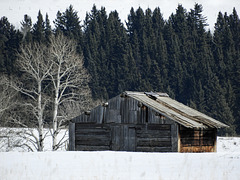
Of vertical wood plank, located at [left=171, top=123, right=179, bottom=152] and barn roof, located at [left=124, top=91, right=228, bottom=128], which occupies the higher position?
barn roof, located at [left=124, top=91, right=228, bottom=128]

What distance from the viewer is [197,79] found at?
8844cm

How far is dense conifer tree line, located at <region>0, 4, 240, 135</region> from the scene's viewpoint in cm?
8406

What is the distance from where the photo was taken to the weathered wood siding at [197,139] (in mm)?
32531

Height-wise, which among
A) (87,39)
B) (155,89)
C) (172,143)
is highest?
(87,39)

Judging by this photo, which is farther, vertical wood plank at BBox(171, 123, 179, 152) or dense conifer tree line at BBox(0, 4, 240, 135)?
dense conifer tree line at BBox(0, 4, 240, 135)

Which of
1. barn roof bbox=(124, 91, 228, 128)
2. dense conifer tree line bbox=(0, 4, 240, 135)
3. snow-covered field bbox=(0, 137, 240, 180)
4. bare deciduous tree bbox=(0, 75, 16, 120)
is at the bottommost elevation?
snow-covered field bbox=(0, 137, 240, 180)

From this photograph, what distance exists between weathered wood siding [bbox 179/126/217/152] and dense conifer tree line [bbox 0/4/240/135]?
132 feet

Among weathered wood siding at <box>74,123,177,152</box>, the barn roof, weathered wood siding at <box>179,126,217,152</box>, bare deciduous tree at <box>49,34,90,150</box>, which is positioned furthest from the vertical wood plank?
bare deciduous tree at <box>49,34,90,150</box>

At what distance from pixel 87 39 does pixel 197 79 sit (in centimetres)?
2903

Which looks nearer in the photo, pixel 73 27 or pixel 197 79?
pixel 197 79

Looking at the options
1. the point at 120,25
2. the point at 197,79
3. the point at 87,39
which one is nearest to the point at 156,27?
the point at 120,25

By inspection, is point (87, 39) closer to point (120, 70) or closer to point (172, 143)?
point (120, 70)

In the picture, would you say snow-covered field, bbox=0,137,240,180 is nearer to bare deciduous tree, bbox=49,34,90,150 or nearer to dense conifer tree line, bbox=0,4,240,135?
bare deciduous tree, bbox=49,34,90,150

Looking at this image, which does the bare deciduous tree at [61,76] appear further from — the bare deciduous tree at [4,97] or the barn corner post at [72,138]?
the bare deciduous tree at [4,97]
